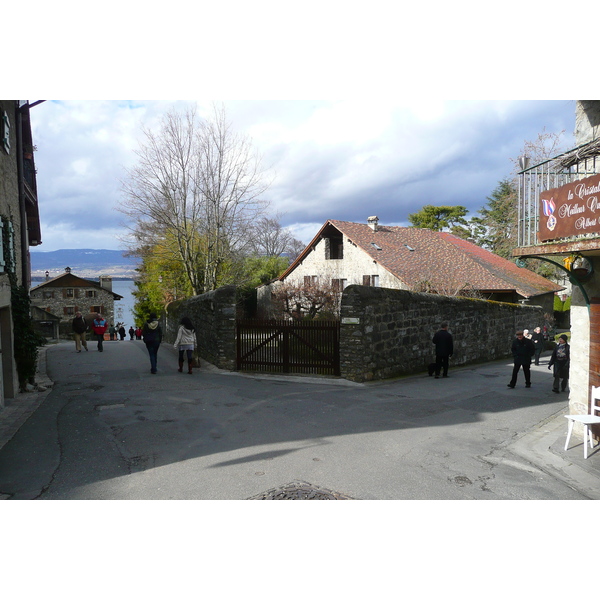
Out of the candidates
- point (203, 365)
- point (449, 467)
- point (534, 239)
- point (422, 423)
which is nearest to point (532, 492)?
point (449, 467)

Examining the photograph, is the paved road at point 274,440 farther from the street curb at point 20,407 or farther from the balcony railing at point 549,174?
the balcony railing at point 549,174

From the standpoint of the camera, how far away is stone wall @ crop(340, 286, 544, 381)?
Answer: 11586 millimetres

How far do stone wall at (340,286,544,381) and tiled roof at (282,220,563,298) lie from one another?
213 inches

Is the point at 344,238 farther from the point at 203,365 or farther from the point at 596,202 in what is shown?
the point at 596,202

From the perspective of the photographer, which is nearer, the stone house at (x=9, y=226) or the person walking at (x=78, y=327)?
the stone house at (x=9, y=226)

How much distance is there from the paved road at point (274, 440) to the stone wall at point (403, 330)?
2.77ft

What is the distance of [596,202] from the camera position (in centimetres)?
631

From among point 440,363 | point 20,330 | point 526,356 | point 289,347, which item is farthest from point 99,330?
point 526,356

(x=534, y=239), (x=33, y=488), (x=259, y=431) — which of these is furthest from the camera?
(x=534, y=239)

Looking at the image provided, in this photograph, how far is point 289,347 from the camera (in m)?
12.4

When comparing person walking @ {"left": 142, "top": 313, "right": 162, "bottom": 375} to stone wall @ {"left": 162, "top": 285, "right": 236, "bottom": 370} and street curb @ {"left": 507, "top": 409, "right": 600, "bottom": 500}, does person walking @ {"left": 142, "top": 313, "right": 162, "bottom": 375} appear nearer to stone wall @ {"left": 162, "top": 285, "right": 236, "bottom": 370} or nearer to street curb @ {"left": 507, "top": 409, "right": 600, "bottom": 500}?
stone wall @ {"left": 162, "top": 285, "right": 236, "bottom": 370}

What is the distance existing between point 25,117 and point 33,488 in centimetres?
1454

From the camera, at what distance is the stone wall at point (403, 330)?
11.6m

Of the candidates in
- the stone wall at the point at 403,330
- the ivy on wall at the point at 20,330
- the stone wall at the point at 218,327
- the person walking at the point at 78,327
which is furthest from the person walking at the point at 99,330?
the stone wall at the point at 403,330
